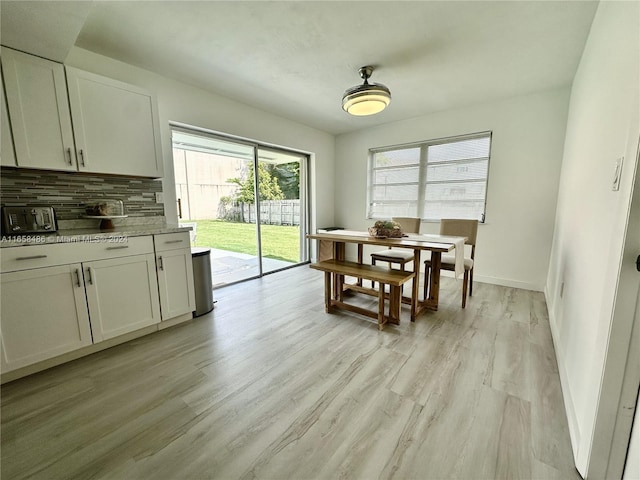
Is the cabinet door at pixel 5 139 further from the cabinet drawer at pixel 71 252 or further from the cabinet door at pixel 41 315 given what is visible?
the cabinet door at pixel 41 315

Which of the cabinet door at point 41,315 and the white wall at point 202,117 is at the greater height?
the white wall at point 202,117

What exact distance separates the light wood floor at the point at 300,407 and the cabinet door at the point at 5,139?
1.47m

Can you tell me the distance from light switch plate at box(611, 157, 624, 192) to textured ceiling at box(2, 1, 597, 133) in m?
1.41

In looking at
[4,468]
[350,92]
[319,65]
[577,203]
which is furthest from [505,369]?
[319,65]

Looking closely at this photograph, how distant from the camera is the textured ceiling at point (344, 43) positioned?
1.76m

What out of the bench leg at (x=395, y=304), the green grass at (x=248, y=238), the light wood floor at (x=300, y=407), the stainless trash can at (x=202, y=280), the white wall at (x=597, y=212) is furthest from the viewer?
the green grass at (x=248, y=238)

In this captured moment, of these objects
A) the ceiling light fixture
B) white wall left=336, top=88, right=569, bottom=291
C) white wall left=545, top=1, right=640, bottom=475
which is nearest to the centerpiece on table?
the ceiling light fixture

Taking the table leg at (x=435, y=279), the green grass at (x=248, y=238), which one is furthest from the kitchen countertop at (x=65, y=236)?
the table leg at (x=435, y=279)

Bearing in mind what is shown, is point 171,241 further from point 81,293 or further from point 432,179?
point 432,179

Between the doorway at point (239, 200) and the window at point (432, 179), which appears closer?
the doorway at point (239, 200)

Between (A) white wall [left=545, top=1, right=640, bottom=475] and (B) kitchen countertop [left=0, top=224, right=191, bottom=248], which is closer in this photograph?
(A) white wall [left=545, top=1, right=640, bottom=475]

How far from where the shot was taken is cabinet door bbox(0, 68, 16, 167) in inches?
65.8

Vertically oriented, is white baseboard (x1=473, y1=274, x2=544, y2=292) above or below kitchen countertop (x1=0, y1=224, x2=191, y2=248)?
below

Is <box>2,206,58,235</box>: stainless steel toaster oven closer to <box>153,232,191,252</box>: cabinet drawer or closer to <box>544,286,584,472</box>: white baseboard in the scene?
<box>153,232,191,252</box>: cabinet drawer
